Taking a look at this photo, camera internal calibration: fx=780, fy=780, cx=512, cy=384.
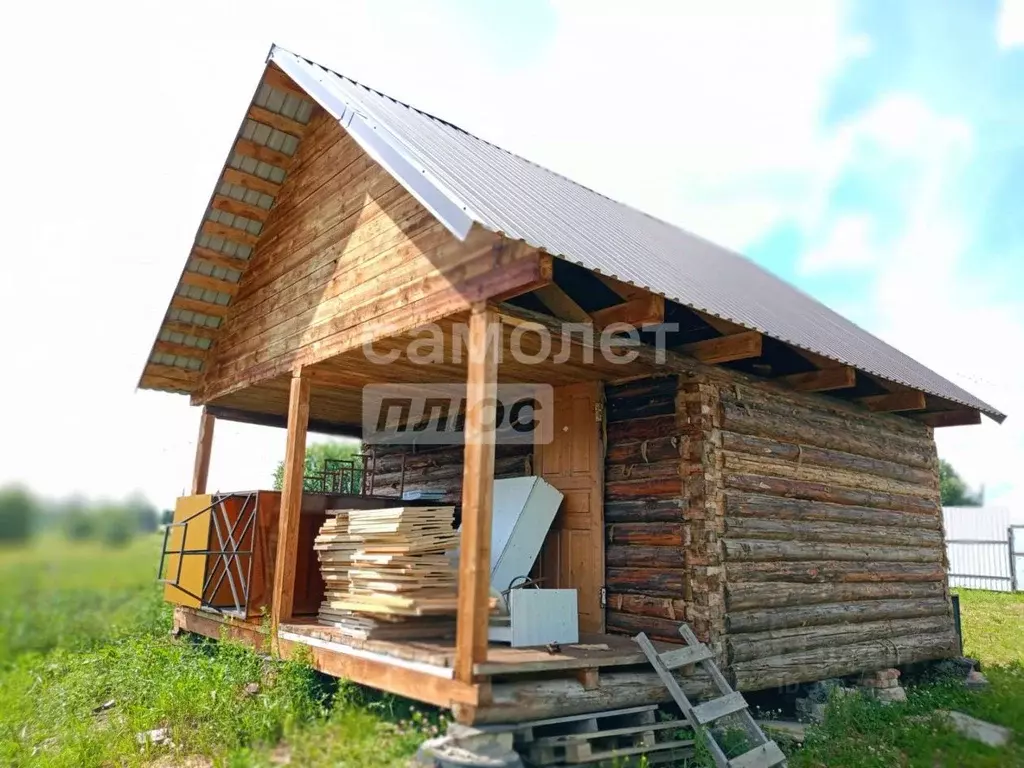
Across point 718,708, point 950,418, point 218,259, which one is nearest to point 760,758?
point 718,708

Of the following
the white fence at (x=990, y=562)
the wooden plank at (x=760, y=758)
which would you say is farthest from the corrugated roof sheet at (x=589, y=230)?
the white fence at (x=990, y=562)

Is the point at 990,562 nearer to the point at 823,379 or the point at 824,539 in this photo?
the point at 824,539

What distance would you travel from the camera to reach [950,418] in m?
11.9

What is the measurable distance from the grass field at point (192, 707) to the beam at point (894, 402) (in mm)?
3652

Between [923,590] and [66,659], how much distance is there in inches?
445

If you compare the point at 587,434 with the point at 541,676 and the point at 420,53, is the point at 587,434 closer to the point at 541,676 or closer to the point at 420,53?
the point at 541,676

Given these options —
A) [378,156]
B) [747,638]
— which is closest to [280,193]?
[378,156]

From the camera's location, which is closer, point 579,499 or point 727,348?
point 727,348

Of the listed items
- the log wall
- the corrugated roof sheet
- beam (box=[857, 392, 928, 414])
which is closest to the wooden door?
the log wall

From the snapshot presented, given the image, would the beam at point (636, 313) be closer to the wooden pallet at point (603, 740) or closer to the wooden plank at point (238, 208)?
the wooden pallet at point (603, 740)

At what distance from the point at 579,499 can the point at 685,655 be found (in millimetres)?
2324

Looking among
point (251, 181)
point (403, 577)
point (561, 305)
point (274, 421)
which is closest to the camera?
point (403, 577)

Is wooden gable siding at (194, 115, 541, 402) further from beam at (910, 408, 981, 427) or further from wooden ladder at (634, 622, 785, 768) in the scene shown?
beam at (910, 408, 981, 427)

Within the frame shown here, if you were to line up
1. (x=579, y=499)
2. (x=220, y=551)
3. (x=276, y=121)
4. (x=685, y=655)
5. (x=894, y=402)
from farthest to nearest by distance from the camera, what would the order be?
(x=894, y=402)
(x=276, y=121)
(x=220, y=551)
(x=579, y=499)
(x=685, y=655)
